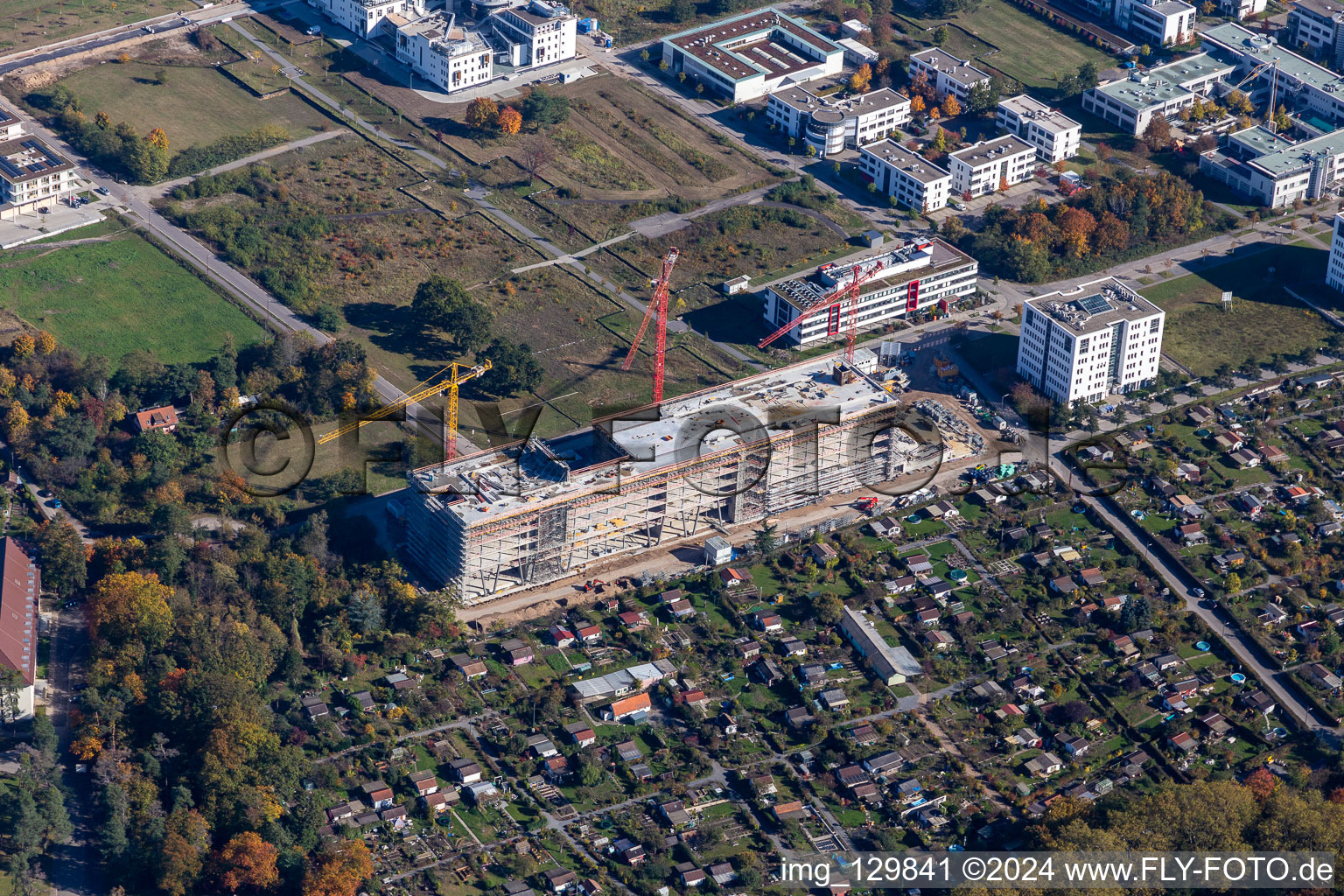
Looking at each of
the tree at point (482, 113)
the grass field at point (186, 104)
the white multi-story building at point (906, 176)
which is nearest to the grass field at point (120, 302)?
the grass field at point (186, 104)

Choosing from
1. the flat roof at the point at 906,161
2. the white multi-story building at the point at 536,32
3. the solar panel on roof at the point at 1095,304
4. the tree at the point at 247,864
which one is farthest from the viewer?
the white multi-story building at the point at 536,32

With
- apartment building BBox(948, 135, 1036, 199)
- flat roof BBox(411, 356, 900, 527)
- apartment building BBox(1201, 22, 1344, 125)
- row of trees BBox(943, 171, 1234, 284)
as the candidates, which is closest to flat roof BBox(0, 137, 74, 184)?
flat roof BBox(411, 356, 900, 527)

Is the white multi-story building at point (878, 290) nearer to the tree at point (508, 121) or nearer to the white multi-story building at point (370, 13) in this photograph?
the tree at point (508, 121)

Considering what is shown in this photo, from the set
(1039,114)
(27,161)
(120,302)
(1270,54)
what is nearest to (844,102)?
(1039,114)

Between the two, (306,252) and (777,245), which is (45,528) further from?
(777,245)

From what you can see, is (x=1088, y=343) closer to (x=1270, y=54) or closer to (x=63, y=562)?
(x=1270, y=54)

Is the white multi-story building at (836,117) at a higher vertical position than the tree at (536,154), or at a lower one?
higher
